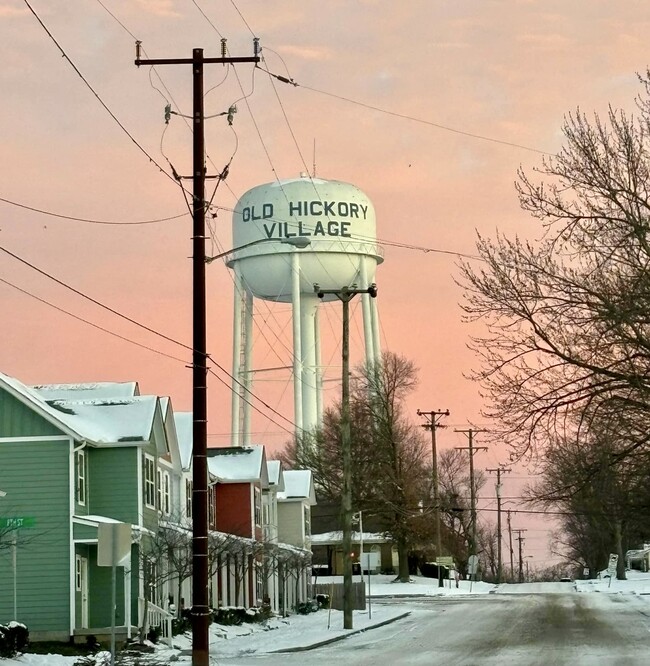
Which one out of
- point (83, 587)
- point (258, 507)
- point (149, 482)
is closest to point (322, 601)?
point (258, 507)

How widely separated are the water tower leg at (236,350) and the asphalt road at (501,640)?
19.3 meters

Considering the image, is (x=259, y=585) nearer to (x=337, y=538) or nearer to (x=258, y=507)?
(x=258, y=507)

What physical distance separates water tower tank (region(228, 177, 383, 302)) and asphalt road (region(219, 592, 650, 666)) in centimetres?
2003

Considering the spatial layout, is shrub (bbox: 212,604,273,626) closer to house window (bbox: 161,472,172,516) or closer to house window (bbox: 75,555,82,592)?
house window (bbox: 161,472,172,516)

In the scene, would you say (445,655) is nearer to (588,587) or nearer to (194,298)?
(194,298)

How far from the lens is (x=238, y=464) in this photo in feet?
170

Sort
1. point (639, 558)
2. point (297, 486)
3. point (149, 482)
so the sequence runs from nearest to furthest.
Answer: point (149, 482), point (297, 486), point (639, 558)

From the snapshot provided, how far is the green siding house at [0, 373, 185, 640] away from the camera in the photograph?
32.8 metres

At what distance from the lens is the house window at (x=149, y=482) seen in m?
36.2

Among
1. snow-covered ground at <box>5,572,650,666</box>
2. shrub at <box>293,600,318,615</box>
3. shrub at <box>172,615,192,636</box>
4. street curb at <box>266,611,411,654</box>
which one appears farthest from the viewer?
shrub at <box>293,600,318,615</box>

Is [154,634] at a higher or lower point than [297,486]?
lower

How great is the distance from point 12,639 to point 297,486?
3762 cm

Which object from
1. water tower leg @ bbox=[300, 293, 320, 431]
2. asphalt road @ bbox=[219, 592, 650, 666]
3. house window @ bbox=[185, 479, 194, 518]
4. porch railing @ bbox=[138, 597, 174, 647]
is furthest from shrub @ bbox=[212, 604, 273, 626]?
water tower leg @ bbox=[300, 293, 320, 431]

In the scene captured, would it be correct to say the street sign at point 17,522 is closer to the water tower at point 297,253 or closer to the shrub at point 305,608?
the shrub at point 305,608
